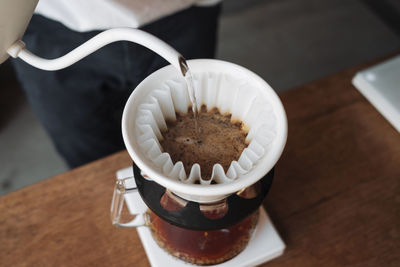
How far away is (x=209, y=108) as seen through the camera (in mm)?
499

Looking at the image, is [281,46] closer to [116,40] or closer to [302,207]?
[302,207]

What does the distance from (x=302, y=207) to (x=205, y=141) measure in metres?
0.24

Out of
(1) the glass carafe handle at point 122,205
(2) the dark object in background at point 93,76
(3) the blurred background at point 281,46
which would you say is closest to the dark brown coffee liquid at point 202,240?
(1) the glass carafe handle at point 122,205

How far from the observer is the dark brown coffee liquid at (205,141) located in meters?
0.45

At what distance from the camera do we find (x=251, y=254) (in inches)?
22.0

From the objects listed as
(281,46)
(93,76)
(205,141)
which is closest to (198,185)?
(205,141)

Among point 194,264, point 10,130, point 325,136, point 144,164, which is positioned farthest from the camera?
point 10,130

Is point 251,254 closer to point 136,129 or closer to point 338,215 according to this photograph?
point 338,215

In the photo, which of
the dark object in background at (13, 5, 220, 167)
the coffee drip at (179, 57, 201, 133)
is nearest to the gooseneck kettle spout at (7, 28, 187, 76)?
the coffee drip at (179, 57, 201, 133)

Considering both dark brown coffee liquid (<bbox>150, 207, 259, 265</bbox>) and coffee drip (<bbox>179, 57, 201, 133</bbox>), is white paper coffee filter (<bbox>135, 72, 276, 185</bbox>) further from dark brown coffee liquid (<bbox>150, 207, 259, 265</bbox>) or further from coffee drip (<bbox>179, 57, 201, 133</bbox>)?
dark brown coffee liquid (<bbox>150, 207, 259, 265</bbox>)

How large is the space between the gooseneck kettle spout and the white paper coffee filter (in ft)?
0.22

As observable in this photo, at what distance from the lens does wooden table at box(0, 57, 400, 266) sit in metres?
0.58

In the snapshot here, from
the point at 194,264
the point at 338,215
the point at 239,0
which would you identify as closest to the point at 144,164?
the point at 194,264

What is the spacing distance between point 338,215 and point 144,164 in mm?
356
